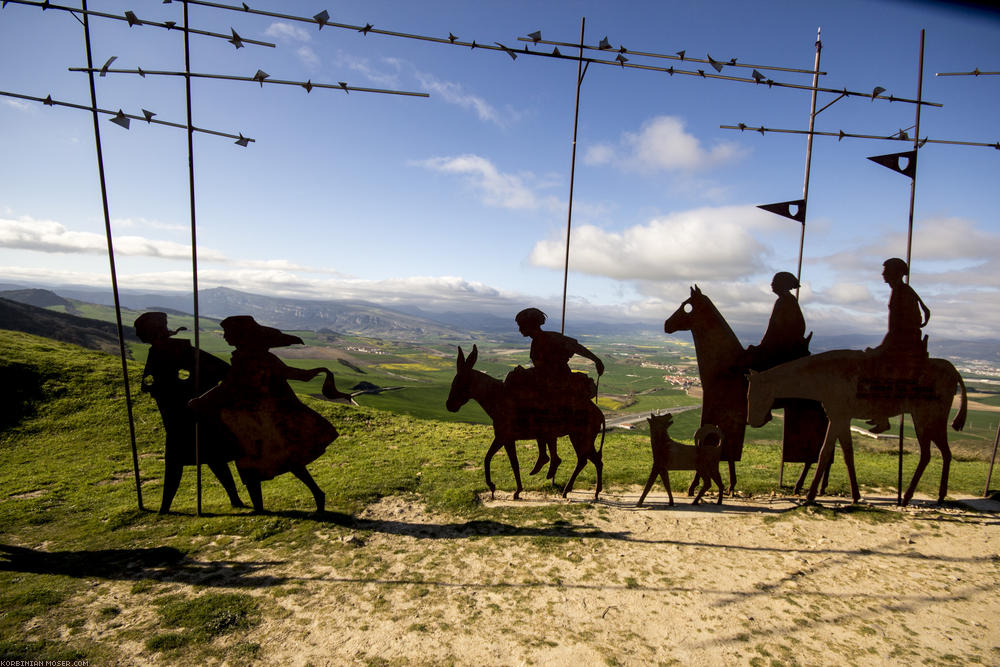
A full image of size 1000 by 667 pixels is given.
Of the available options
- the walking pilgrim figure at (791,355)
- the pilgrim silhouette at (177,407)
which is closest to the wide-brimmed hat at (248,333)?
the pilgrim silhouette at (177,407)

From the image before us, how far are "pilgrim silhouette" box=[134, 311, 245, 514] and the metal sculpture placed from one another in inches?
338

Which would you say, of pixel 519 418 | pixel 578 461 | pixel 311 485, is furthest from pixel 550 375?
pixel 311 485

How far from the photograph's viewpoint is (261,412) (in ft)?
26.4

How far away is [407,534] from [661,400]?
7695 cm

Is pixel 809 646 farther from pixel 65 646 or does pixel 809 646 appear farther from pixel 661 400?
pixel 661 400

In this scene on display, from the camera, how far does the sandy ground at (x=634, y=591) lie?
4793mm

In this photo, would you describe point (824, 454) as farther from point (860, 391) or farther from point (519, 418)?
A: point (519, 418)

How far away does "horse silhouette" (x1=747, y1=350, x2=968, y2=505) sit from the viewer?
28.8 feet

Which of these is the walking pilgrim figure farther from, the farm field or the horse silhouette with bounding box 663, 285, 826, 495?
the farm field

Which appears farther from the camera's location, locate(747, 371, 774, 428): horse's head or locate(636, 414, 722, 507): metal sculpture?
locate(747, 371, 774, 428): horse's head

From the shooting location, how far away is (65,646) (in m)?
4.64

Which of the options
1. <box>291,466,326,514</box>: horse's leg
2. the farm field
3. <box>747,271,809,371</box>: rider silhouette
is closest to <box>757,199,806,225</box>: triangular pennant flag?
<box>747,271,809,371</box>: rider silhouette

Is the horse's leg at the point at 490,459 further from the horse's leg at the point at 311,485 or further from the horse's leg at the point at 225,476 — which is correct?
the horse's leg at the point at 225,476

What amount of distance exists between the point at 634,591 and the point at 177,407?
900 cm
